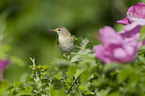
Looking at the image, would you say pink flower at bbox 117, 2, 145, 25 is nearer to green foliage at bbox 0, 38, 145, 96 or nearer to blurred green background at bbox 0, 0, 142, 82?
green foliage at bbox 0, 38, 145, 96

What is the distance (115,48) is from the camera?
497mm

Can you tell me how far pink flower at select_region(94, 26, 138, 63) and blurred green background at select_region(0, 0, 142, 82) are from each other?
11.1 ft

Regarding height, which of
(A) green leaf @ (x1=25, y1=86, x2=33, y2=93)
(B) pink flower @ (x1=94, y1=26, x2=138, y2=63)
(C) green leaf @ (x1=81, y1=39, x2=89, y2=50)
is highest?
(C) green leaf @ (x1=81, y1=39, x2=89, y2=50)

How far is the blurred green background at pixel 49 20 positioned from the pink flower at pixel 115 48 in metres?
3.40

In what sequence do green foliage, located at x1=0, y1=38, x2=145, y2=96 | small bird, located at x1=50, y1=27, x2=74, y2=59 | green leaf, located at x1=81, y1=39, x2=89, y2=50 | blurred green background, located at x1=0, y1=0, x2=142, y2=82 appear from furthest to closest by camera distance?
blurred green background, located at x1=0, y1=0, x2=142, y2=82 < small bird, located at x1=50, y1=27, x2=74, y2=59 < green leaf, located at x1=81, y1=39, x2=89, y2=50 < green foliage, located at x1=0, y1=38, x2=145, y2=96

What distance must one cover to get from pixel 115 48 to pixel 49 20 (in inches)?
149

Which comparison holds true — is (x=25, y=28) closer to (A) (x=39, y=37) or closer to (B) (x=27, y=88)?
(A) (x=39, y=37)

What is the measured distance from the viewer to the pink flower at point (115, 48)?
0.48 metres

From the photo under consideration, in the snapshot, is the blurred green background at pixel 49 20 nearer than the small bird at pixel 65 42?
No

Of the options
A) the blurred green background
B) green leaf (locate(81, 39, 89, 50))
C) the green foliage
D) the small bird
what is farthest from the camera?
the blurred green background

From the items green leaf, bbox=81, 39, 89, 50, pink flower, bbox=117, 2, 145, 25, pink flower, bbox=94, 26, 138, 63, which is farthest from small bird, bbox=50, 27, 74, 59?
pink flower, bbox=94, 26, 138, 63

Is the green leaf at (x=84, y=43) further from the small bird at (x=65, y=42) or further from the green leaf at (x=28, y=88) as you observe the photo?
the small bird at (x=65, y=42)

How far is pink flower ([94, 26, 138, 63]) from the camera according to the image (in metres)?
0.48

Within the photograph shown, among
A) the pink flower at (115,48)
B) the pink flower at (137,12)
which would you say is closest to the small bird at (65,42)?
the pink flower at (137,12)
